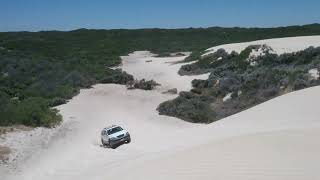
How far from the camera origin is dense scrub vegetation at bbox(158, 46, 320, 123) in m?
27.7

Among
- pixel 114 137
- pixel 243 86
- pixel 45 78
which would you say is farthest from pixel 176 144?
pixel 45 78

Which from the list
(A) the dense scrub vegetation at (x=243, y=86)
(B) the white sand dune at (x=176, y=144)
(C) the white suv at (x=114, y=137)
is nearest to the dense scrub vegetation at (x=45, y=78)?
(B) the white sand dune at (x=176, y=144)

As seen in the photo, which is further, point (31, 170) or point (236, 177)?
point (31, 170)

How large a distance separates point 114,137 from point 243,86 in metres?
11.8

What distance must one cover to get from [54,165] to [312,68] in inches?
721

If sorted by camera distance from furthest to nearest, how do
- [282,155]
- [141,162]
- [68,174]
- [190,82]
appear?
[190,82]
[68,174]
[141,162]
[282,155]

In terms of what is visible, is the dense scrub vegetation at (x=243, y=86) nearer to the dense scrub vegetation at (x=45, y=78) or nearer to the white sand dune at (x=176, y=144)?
the white sand dune at (x=176, y=144)

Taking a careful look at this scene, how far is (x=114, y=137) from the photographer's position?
2183cm

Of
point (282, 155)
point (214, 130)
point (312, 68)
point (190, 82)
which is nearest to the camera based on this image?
point (282, 155)

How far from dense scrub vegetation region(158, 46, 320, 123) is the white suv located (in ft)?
18.8

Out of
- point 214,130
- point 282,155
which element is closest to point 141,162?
point 282,155

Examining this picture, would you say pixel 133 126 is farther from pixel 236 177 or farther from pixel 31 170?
pixel 236 177

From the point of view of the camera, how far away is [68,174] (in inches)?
643

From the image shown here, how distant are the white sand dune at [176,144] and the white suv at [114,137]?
0.41 metres
